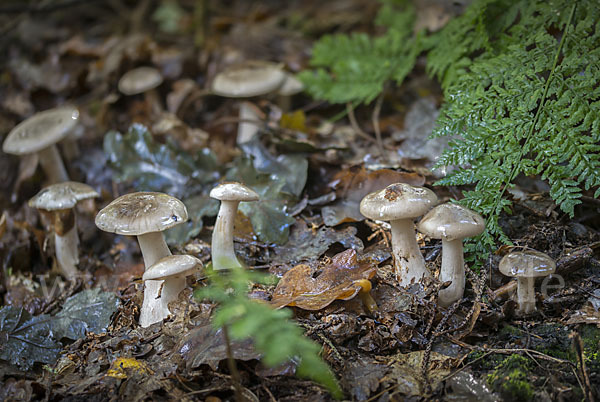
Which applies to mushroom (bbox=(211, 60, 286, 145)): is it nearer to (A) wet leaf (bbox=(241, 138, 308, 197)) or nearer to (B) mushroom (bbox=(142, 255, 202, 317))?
(A) wet leaf (bbox=(241, 138, 308, 197))

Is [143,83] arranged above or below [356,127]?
above

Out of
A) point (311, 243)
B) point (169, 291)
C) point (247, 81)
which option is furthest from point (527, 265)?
point (247, 81)

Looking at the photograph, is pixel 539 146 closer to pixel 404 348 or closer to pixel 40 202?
pixel 404 348

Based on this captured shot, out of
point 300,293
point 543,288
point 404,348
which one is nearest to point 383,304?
point 404,348

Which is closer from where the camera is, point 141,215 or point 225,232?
point 141,215

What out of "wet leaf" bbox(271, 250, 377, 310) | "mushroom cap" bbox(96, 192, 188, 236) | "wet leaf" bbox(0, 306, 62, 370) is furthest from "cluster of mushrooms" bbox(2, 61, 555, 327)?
"wet leaf" bbox(0, 306, 62, 370)

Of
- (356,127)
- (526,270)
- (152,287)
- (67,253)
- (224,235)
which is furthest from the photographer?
(356,127)

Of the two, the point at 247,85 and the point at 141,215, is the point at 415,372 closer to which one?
the point at 141,215

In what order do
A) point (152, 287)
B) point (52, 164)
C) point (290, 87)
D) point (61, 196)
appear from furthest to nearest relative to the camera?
point (290, 87) → point (52, 164) → point (61, 196) → point (152, 287)
